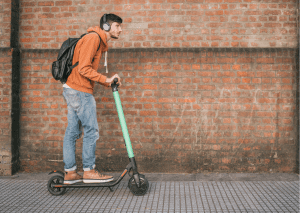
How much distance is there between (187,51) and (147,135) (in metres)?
1.53

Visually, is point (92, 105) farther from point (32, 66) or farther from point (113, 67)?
point (32, 66)

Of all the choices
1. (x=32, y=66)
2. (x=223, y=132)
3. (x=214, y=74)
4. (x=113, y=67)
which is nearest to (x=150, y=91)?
(x=113, y=67)

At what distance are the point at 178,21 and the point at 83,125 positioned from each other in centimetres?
233

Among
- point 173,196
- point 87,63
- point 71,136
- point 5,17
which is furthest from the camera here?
→ point 5,17

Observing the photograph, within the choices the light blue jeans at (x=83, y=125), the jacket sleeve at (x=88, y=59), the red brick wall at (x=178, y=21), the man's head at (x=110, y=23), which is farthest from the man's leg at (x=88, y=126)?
the red brick wall at (x=178, y=21)

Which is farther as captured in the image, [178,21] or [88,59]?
[178,21]

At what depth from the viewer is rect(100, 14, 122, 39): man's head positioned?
11.9 ft

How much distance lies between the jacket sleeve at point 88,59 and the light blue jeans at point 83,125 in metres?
0.29

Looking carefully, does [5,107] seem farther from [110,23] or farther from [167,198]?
[167,198]

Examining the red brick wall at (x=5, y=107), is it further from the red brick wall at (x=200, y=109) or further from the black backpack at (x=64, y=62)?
the black backpack at (x=64, y=62)

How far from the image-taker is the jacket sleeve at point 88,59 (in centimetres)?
348

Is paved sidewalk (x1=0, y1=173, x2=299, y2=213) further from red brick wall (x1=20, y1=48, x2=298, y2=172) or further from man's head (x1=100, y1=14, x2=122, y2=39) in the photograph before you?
man's head (x1=100, y1=14, x2=122, y2=39)

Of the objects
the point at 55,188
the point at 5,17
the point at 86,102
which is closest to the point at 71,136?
the point at 86,102

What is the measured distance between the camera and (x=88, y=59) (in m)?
3.49
